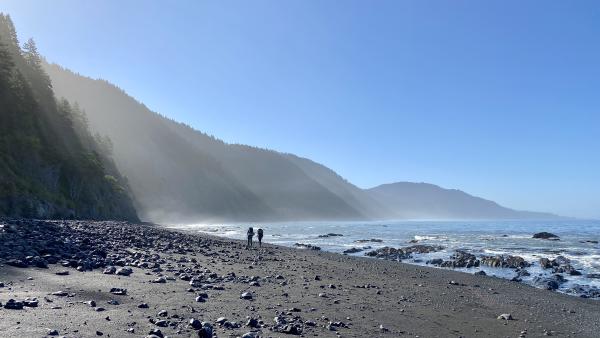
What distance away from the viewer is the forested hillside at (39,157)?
40.2m

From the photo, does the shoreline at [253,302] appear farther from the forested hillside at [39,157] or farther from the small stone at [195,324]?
the forested hillside at [39,157]

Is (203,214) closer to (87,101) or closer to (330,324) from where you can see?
(87,101)

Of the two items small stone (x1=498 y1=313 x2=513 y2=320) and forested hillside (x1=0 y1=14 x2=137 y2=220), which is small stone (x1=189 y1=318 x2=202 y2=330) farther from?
forested hillside (x1=0 y1=14 x2=137 y2=220)

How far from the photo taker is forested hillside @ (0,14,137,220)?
132 feet

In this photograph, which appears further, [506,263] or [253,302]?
[506,263]

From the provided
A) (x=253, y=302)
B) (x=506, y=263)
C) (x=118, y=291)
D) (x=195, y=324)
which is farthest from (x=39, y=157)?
(x=195, y=324)

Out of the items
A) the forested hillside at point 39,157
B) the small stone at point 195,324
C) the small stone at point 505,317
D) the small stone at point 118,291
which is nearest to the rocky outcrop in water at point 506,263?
the small stone at point 505,317

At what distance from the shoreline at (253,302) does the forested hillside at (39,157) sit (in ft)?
88.1

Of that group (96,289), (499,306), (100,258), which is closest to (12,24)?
(100,258)

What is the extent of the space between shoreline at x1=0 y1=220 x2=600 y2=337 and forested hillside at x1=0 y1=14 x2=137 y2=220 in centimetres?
2685

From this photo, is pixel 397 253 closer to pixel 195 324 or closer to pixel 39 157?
pixel 195 324

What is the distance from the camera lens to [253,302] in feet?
38.2

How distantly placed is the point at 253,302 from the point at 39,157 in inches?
1936

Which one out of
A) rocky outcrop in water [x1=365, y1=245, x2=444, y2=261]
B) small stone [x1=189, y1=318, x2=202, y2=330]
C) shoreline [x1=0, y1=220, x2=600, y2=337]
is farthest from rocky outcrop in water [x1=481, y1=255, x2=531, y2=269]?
small stone [x1=189, y1=318, x2=202, y2=330]
